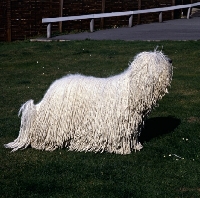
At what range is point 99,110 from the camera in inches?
289

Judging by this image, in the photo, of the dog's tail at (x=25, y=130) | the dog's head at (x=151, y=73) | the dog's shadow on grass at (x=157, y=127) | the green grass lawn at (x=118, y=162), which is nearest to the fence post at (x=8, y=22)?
the green grass lawn at (x=118, y=162)

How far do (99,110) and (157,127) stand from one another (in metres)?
1.64

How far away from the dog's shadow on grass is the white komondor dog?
29.2 inches

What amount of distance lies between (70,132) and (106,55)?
28.7ft

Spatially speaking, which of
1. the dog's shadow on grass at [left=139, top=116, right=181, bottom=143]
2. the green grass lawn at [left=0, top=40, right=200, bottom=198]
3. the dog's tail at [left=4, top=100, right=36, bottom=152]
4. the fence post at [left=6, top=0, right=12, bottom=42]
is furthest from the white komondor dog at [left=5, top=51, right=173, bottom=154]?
the fence post at [left=6, top=0, right=12, bottom=42]

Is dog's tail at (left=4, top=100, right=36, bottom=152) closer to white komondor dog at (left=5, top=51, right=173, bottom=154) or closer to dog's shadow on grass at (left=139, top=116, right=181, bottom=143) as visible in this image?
white komondor dog at (left=5, top=51, right=173, bottom=154)

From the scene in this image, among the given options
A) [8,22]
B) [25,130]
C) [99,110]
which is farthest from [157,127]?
[8,22]

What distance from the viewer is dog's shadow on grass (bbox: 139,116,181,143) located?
27.0 feet

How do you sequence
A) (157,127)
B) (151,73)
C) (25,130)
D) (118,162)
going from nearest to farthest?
(118,162)
(151,73)
(25,130)
(157,127)

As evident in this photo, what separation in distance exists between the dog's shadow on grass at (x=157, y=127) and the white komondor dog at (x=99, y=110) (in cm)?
74

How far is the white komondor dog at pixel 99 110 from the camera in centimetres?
727

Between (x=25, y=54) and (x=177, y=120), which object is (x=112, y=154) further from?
(x=25, y=54)

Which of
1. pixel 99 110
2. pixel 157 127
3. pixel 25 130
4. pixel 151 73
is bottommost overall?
pixel 157 127

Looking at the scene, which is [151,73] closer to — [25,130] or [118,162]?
[118,162]
